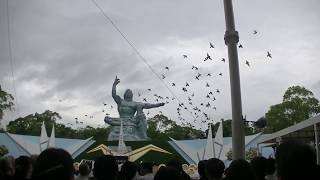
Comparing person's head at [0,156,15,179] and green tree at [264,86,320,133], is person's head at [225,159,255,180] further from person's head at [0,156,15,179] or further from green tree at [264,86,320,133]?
green tree at [264,86,320,133]

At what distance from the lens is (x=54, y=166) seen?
127 inches

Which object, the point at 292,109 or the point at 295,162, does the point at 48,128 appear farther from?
the point at 295,162

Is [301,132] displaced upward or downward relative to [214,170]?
upward

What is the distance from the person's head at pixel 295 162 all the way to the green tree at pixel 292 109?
2206 inches

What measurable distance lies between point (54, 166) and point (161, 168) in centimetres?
172

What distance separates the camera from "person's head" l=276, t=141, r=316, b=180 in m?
2.96

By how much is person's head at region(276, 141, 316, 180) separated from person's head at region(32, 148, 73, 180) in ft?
4.52

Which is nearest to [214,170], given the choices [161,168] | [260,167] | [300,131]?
[260,167]

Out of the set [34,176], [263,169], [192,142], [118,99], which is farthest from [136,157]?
[34,176]

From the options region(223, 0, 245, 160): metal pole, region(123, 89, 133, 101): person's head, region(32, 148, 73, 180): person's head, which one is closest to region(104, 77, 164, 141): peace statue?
region(123, 89, 133, 101): person's head

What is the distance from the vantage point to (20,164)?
4.94 m

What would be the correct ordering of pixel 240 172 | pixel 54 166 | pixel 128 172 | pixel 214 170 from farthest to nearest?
1. pixel 128 172
2. pixel 214 170
3. pixel 240 172
4. pixel 54 166

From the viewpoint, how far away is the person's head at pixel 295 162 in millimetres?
2961

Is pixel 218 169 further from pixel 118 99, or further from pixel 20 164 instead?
pixel 118 99
